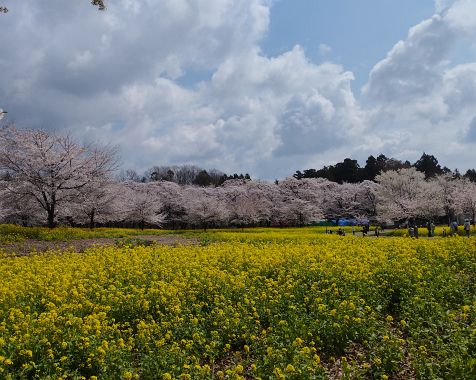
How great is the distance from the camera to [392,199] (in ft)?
169

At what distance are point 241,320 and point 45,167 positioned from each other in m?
23.3

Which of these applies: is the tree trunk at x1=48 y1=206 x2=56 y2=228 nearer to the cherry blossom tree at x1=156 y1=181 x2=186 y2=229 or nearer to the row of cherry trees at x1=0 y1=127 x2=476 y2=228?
the row of cherry trees at x1=0 y1=127 x2=476 y2=228

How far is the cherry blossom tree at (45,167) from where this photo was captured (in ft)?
87.1

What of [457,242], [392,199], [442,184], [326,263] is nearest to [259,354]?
[326,263]

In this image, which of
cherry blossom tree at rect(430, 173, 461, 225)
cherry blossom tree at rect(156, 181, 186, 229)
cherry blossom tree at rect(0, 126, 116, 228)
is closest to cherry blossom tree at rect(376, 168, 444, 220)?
cherry blossom tree at rect(430, 173, 461, 225)

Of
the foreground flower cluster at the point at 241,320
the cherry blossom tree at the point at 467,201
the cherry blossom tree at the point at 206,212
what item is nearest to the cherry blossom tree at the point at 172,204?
the cherry blossom tree at the point at 206,212

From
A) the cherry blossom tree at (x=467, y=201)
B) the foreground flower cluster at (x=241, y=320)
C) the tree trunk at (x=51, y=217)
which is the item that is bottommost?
the foreground flower cluster at (x=241, y=320)

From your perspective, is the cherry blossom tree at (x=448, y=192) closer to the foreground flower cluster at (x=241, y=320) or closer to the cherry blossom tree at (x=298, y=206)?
the cherry blossom tree at (x=298, y=206)

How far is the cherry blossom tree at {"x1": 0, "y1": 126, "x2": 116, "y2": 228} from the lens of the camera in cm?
2656

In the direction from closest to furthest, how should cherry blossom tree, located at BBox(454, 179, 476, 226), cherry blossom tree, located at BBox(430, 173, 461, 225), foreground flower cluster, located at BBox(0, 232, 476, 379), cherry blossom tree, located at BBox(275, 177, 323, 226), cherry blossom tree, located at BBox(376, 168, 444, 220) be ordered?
foreground flower cluster, located at BBox(0, 232, 476, 379), cherry blossom tree, located at BBox(376, 168, 444, 220), cherry blossom tree, located at BBox(454, 179, 476, 226), cherry blossom tree, located at BBox(430, 173, 461, 225), cherry blossom tree, located at BBox(275, 177, 323, 226)

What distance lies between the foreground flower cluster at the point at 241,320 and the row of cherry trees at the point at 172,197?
17.0 meters

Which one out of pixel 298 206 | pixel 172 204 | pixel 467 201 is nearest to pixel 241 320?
pixel 467 201

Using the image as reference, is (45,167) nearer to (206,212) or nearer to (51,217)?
(51,217)

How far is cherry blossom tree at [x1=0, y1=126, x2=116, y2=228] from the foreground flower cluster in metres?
16.1
